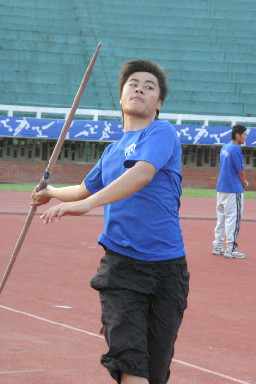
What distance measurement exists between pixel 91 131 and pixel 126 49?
8.24 m

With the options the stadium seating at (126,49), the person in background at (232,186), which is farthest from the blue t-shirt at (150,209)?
the stadium seating at (126,49)

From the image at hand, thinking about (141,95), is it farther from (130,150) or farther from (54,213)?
(54,213)

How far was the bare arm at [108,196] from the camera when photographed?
3.49 meters

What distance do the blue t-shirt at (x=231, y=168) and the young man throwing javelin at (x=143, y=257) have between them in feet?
25.5

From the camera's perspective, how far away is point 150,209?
3770mm

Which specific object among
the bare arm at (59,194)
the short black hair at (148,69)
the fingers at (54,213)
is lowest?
the bare arm at (59,194)

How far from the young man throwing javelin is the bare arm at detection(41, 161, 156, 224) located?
0.26 feet

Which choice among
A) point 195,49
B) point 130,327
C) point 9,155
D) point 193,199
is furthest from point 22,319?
point 195,49

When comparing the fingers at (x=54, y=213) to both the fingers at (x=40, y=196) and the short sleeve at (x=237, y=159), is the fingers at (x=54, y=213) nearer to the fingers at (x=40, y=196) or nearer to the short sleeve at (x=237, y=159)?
the fingers at (x=40, y=196)

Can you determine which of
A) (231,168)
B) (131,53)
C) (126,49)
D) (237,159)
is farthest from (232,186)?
(126,49)

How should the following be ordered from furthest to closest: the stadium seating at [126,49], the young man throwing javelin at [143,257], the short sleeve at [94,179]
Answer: the stadium seating at [126,49], the short sleeve at [94,179], the young man throwing javelin at [143,257]

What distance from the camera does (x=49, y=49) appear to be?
1634 inches

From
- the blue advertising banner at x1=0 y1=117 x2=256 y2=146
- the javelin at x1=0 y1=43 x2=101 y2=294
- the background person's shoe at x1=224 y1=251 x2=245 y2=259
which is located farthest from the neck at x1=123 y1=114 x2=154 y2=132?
the blue advertising banner at x1=0 y1=117 x2=256 y2=146

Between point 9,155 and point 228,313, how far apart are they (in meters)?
29.1
